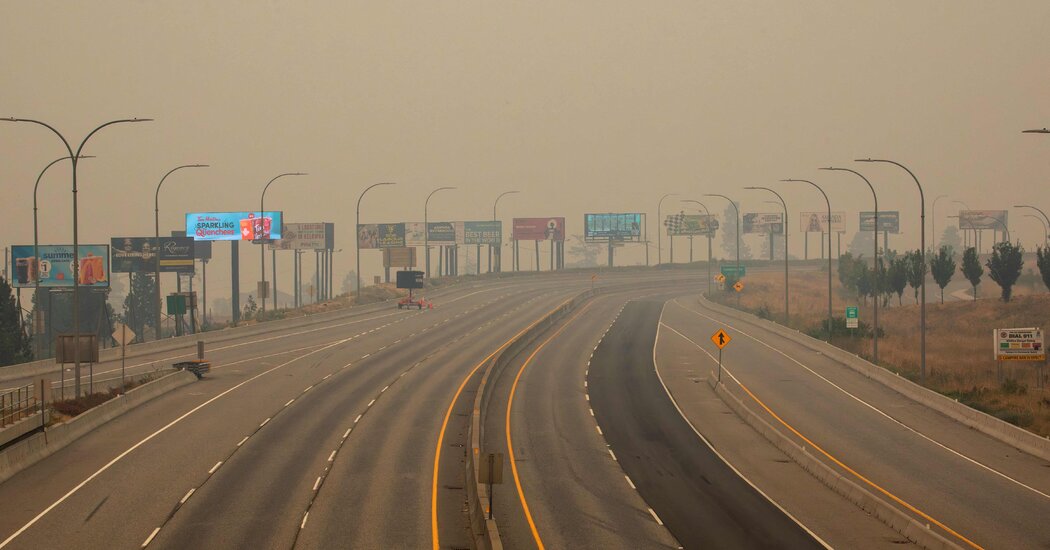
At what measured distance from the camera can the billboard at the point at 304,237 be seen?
14512 cm

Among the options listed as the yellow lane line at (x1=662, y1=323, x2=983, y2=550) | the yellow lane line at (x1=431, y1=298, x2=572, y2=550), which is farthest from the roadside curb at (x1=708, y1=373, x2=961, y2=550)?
the yellow lane line at (x1=431, y1=298, x2=572, y2=550)

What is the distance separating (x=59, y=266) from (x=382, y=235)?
230ft

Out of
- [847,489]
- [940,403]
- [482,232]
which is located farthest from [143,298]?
[847,489]

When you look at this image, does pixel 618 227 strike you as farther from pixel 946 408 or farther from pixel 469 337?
pixel 946 408

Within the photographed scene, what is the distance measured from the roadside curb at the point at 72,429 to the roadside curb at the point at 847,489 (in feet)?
79.9

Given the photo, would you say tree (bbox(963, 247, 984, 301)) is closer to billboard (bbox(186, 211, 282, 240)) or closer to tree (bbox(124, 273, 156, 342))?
billboard (bbox(186, 211, 282, 240))

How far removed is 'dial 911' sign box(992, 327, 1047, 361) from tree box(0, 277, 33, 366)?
59.3 meters

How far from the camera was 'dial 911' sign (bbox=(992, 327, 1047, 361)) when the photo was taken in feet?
157

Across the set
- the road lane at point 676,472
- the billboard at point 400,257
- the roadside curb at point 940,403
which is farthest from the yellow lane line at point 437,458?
the billboard at point 400,257

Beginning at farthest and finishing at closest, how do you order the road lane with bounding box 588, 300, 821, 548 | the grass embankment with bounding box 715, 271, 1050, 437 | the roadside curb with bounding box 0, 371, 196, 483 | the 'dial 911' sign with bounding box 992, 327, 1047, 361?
the 'dial 911' sign with bounding box 992, 327, 1047, 361 → the grass embankment with bounding box 715, 271, 1050, 437 → the roadside curb with bounding box 0, 371, 196, 483 → the road lane with bounding box 588, 300, 821, 548

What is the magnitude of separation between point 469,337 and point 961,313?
40155 millimetres

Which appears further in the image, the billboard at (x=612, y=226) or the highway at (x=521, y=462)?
the billboard at (x=612, y=226)

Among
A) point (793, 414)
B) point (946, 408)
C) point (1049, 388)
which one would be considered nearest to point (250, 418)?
point (793, 414)

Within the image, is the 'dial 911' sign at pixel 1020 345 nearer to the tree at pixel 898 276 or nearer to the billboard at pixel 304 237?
the tree at pixel 898 276
